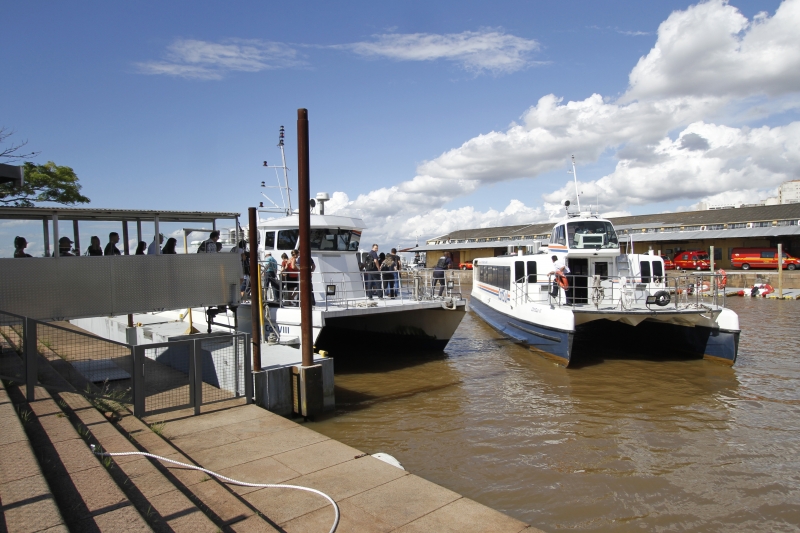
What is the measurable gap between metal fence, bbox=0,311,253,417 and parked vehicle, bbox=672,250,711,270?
35450mm

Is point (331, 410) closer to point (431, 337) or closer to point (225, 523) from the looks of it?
point (225, 523)

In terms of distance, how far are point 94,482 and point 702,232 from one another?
4385cm

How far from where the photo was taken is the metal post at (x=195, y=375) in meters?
7.19

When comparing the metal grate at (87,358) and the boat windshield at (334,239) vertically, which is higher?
the boat windshield at (334,239)

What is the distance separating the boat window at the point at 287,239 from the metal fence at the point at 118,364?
657 centimetres

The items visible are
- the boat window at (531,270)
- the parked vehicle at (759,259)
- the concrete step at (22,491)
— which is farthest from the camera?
the parked vehicle at (759,259)

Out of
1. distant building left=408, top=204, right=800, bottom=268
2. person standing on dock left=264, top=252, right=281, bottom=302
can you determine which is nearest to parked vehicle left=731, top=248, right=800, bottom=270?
distant building left=408, top=204, right=800, bottom=268

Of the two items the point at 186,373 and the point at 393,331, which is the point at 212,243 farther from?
the point at 393,331

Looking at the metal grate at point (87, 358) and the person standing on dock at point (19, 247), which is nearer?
the metal grate at point (87, 358)

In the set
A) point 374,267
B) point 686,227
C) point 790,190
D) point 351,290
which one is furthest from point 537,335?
point 790,190

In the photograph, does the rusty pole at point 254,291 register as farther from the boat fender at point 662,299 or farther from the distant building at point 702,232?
the distant building at point 702,232

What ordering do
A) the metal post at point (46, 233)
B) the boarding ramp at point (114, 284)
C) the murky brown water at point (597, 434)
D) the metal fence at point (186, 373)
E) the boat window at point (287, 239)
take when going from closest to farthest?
the murky brown water at point (597, 434) < the metal fence at point (186, 373) < the boarding ramp at point (114, 284) < the metal post at point (46, 233) < the boat window at point (287, 239)

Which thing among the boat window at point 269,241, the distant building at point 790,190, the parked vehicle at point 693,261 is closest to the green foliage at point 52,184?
the boat window at point 269,241

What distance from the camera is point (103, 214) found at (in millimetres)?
9844
